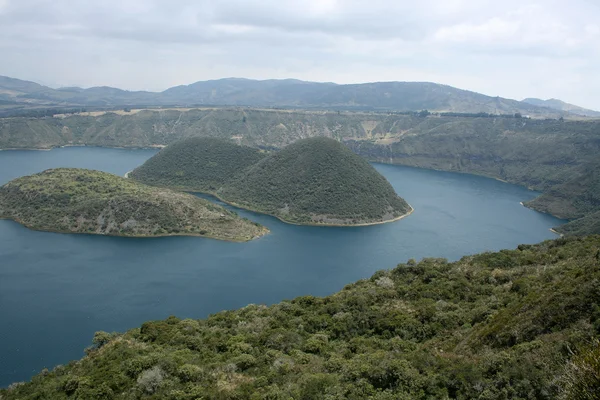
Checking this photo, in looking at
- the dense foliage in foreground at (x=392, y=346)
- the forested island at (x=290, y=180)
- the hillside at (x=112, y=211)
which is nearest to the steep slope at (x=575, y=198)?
the forested island at (x=290, y=180)

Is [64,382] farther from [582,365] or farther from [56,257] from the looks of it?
[56,257]

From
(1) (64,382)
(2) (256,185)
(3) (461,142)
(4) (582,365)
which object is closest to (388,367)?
(4) (582,365)

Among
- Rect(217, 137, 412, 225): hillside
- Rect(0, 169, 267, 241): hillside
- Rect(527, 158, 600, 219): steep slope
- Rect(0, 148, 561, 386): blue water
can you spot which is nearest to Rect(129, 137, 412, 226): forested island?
Rect(217, 137, 412, 225): hillside

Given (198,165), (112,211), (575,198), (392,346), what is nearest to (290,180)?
(198,165)

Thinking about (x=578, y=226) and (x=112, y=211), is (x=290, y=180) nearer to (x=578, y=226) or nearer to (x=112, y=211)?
(x=112, y=211)

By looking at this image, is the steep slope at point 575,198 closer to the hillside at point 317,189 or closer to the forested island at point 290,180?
the hillside at point 317,189

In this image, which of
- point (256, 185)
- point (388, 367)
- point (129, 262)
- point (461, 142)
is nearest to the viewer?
point (388, 367)

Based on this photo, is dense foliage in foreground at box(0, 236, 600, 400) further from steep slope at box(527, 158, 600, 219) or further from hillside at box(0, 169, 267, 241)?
steep slope at box(527, 158, 600, 219)
